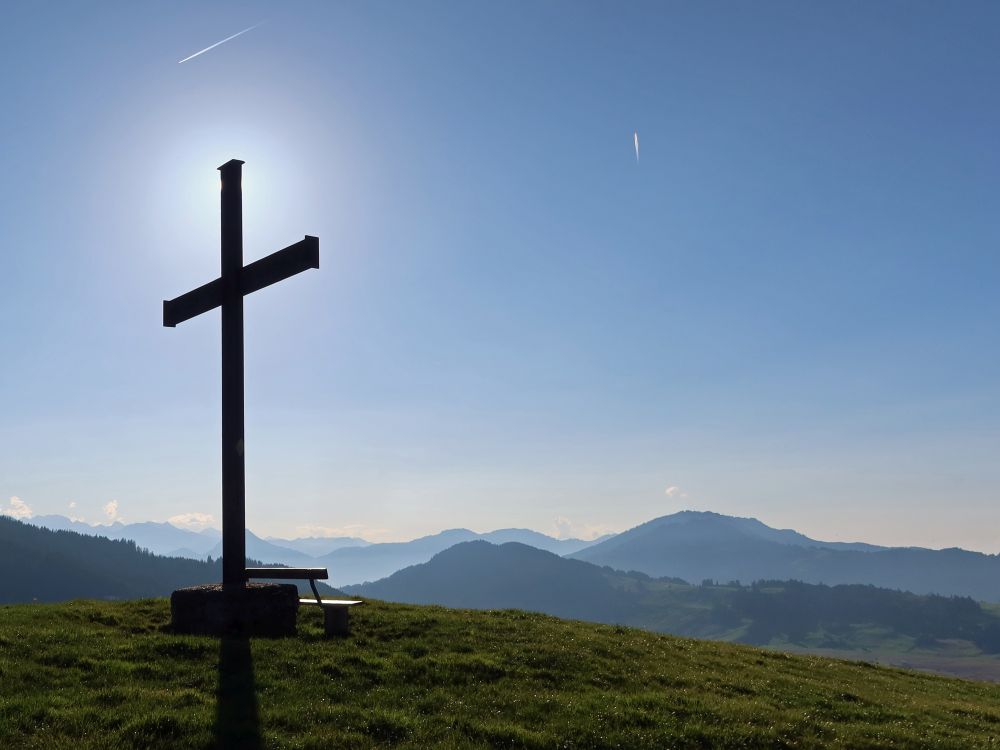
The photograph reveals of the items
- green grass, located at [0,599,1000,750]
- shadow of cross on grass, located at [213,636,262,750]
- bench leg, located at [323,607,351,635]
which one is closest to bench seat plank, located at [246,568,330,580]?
bench leg, located at [323,607,351,635]

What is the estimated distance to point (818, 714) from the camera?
14.4m

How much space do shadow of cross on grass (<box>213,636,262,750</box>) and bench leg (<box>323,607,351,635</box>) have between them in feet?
6.39

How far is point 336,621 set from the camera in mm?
16953

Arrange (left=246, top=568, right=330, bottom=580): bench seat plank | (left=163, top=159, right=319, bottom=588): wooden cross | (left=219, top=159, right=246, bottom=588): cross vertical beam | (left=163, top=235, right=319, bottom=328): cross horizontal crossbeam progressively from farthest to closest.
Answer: (left=246, top=568, right=330, bottom=580): bench seat plank < (left=219, top=159, right=246, bottom=588): cross vertical beam < (left=163, top=159, right=319, bottom=588): wooden cross < (left=163, top=235, right=319, bottom=328): cross horizontal crossbeam

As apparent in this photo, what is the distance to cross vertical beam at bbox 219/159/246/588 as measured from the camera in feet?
54.4

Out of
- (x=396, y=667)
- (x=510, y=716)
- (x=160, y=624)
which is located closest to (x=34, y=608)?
(x=160, y=624)

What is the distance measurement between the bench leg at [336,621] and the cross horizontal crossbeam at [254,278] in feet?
23.9

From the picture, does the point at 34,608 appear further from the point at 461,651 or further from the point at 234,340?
the point at 461,651

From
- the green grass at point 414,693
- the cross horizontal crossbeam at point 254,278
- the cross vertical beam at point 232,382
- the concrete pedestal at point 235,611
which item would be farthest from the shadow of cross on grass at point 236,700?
the cross horizontal crossbeam at point 254,278

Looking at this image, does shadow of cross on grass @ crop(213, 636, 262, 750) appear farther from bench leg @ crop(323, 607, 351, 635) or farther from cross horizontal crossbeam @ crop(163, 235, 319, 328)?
cross horizontal crossbeam @ crop(163, 235, 319, 328)

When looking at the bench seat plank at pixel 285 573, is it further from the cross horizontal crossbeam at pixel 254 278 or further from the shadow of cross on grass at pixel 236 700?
the cross horizontal crossbeam at pixel 254 278

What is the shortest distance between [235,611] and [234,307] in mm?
6539

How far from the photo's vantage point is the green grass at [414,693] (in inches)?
440

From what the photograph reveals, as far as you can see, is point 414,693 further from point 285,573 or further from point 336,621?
point 285,573
